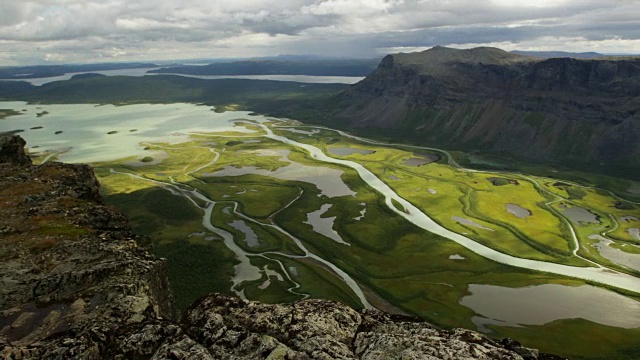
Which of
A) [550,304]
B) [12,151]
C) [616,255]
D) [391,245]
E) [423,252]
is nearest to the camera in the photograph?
[12,151]

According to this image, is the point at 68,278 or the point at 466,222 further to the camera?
the point at 466,222

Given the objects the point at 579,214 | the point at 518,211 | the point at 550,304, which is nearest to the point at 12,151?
the point at 550,304

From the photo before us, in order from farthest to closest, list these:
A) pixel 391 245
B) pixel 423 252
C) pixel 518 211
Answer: pixel 518 211, pixel 391 245, pixel 423 252

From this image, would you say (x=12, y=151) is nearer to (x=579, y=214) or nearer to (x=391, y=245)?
(x=391, y=245)

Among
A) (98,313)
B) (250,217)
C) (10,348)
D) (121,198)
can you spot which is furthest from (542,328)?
(121,198)

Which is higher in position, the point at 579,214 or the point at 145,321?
the point at 145,321

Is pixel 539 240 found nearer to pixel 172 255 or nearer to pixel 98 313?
pixel 172 255

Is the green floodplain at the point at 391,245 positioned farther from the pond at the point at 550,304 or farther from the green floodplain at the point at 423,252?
the pond at the point at 550,304
